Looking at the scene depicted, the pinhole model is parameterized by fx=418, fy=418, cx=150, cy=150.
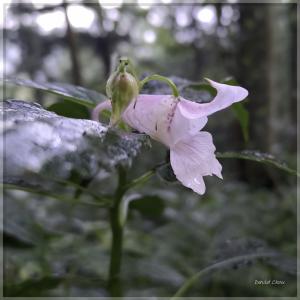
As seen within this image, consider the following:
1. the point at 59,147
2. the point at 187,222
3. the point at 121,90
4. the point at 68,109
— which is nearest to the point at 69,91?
the point at 68,109

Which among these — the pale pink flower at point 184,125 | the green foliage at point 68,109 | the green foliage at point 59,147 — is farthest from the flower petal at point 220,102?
the green foliage at point 68,109

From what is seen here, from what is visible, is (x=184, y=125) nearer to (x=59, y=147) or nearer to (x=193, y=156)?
(x=193, y=156)

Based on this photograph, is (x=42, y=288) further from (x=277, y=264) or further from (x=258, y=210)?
(x=258, y=210)

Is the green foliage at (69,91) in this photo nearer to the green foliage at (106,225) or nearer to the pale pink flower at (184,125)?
the green foliage at (106,225)

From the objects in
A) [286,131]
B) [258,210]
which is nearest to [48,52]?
[286,131]

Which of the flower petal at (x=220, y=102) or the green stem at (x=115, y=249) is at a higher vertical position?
the flower petal at (x=220, y=102)

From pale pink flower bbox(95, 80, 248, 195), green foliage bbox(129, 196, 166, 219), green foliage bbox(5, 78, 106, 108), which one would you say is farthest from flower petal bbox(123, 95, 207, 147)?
green foliage bbox(129, 196, 166, 219)

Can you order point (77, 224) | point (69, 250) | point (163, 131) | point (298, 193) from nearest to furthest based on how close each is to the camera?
point (163, 131), point (77, 224), point (69, 250), point (298, 193)

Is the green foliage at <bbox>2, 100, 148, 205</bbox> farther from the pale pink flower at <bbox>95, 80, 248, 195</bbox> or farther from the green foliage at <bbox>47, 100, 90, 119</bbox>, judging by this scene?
the green foliage at <bbox>47, 100, 90, 119</bbox>
